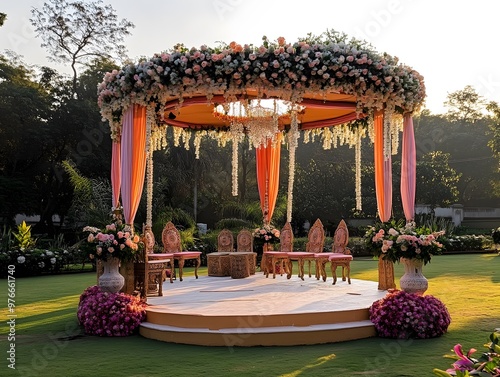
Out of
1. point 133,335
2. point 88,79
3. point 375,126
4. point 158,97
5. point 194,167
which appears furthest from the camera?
point 88,79

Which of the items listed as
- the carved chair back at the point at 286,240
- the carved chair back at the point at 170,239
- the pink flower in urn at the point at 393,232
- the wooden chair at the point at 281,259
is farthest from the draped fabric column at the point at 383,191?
the carved chair back at the point at 170,239

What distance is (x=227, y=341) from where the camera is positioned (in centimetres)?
719

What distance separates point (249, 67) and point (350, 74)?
148 cm

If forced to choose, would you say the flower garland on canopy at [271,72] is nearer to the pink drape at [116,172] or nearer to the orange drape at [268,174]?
the pink drape at [116,172]

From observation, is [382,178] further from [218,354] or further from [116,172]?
[218,354]

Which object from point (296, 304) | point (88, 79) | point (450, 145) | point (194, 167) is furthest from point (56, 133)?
point (450, 145)

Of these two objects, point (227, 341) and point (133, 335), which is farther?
point (133, 335)

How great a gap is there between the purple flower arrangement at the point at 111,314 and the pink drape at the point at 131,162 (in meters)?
1.19

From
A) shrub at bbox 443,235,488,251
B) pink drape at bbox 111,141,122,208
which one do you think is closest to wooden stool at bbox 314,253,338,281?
pink drape at bbox 111,141,122,208

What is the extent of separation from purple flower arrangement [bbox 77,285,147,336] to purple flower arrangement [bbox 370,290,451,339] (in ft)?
10.8

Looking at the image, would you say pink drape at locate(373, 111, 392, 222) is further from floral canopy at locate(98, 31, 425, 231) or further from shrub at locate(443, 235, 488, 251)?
shrub at locate(443, 235, 488, 251)

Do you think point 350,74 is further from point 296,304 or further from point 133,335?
point 133,335

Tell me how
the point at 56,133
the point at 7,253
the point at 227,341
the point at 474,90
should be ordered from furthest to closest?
the point at 474,90, the point at 56,133, the point at 7,253, the point at 227,341

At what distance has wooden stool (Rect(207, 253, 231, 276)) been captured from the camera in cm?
→ 1313
